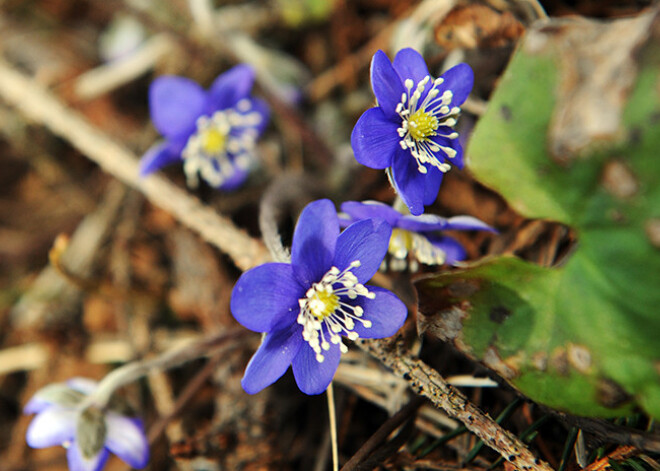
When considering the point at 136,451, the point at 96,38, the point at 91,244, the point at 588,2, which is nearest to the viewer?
the point at 136,451


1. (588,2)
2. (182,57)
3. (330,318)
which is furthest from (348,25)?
(330,318)

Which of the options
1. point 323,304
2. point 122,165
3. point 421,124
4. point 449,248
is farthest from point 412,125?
point 122,165

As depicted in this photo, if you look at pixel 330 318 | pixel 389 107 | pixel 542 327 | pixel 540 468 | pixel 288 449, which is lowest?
pixel 288 449

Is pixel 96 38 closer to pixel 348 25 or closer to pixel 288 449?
pixel 348 25

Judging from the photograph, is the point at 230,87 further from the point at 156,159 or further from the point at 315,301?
the point at 315,301

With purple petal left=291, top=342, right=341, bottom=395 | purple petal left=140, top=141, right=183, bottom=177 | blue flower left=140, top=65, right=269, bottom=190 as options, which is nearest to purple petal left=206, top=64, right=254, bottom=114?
blue flower left=140, top=65, right=269, bottom=190

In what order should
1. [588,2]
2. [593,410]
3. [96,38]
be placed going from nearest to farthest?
[593,410] → [588,2] → [96,38]

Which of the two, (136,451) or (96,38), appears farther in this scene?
(96,38)
